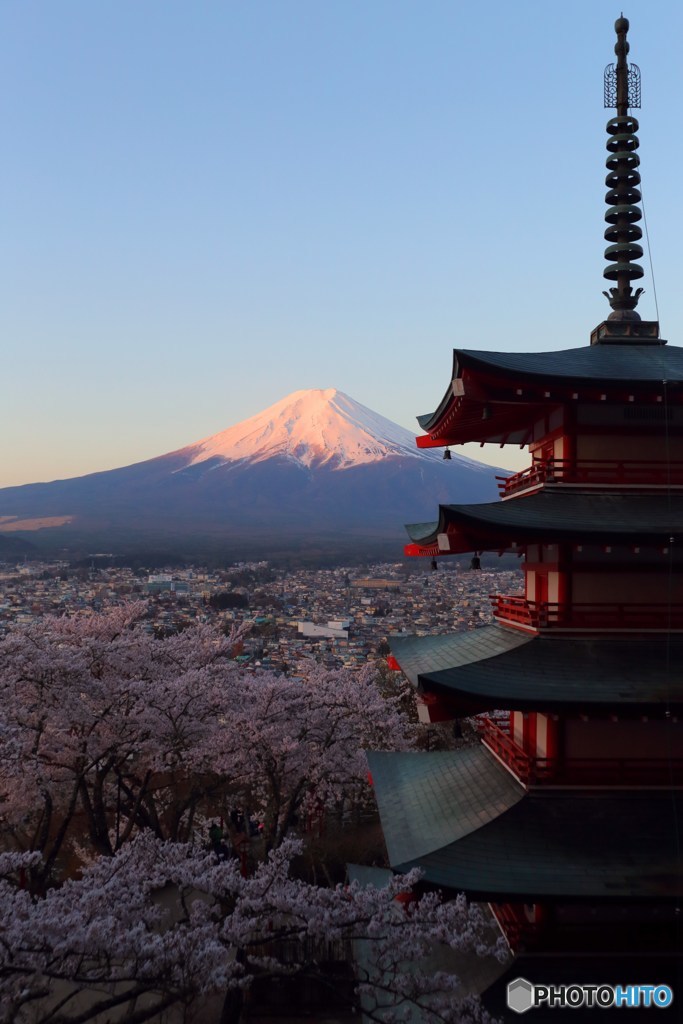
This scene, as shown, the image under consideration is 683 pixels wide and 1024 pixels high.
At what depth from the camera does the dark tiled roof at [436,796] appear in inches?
372

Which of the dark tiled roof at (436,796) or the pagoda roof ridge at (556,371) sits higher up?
the pagoda roof ridge at (556,371)

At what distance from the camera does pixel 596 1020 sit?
8234 mm

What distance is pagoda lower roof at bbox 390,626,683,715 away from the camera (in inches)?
347

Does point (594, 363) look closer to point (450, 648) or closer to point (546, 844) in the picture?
point (450, 648)

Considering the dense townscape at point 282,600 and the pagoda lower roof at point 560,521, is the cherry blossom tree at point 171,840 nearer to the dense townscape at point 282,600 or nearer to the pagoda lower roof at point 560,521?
the pagoda lower roof at point 560,521

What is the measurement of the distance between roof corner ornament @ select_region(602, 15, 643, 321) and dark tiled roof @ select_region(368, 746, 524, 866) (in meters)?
6.90

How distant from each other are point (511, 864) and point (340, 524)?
172921 millimetres

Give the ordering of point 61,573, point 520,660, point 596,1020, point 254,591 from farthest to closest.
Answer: point 61,573 → point 254,591 → point 520,660 → point 596,1020

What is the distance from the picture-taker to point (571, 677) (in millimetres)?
9219

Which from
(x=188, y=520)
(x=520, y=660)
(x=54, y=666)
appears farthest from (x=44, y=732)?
(x=188, y=520)

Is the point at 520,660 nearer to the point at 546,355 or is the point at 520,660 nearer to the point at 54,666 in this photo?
the point at 546,355

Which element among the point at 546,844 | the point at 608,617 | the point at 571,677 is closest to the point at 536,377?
the point at 608,617

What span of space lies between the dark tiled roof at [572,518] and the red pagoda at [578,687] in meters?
0.03

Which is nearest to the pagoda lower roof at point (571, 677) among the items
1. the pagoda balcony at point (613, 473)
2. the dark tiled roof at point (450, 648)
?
the dark tiled roof at point (450, 648)
